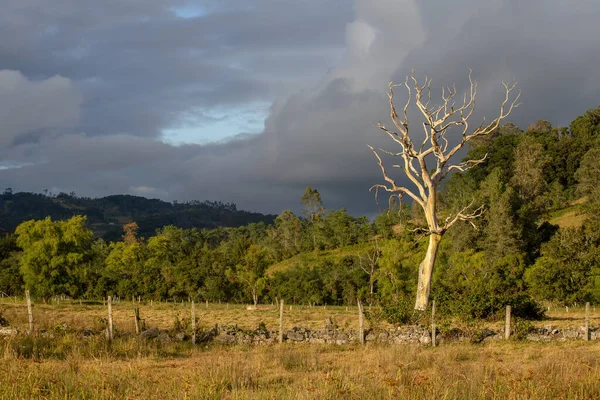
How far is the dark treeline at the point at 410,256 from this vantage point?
135 feet

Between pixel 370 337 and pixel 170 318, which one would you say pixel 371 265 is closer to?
pixel 170 318

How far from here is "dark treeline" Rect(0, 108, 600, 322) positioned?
41188mm

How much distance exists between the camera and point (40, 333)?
17.5 m

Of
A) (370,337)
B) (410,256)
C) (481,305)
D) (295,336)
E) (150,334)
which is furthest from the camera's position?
(410,256)

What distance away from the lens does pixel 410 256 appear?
6362 cm

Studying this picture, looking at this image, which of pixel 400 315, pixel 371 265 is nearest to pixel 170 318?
pixel 400 315

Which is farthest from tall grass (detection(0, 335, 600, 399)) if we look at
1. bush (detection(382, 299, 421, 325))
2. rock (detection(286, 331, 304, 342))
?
bush (detection(382, 299, 421, 325))

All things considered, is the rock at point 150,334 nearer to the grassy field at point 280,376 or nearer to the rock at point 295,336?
the grassy field at point 280,376

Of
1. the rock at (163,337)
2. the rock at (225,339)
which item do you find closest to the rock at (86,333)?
the rock at (163,337)

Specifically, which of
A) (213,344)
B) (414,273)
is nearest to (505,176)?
(414,273)

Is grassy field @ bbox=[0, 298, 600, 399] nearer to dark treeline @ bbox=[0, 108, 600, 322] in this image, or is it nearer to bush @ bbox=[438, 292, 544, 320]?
bush @ bbox=[438, 292, 544, 320]

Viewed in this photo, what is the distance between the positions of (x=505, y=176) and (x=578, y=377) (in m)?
79.3

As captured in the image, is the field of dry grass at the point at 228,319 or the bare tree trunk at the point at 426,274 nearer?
the field of dry grass at the point at 228,319

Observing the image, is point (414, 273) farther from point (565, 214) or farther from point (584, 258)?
point (565, 214)
